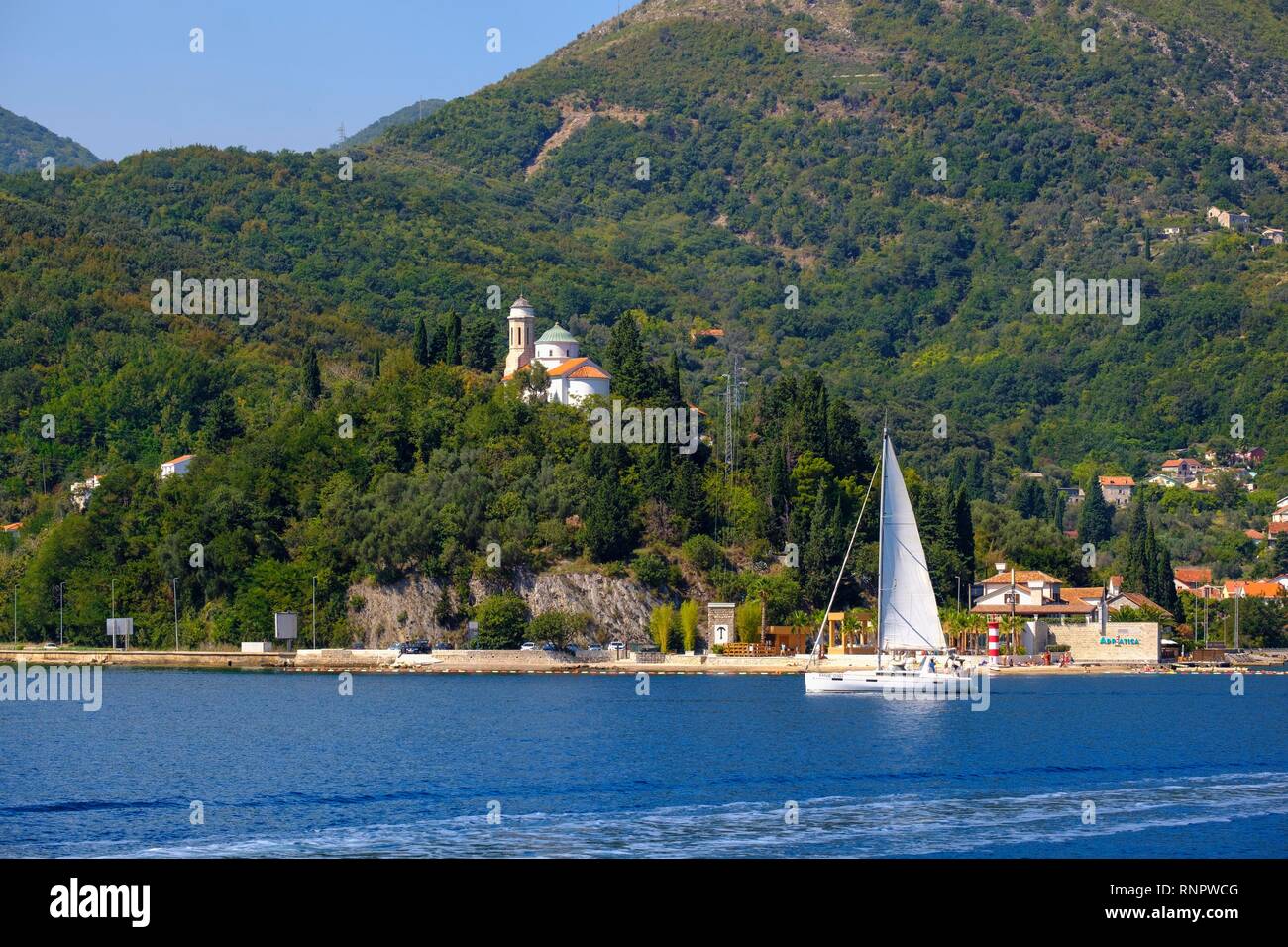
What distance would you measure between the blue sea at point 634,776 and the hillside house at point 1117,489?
278 ft

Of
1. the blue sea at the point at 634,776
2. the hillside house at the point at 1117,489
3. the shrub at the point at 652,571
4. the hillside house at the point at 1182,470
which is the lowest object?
the blue sea at the point at 634,776

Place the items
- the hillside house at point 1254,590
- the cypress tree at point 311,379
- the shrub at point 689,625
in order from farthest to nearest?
the hillside house at point 1254,590 < the cypress tree at point 311,379 < the shrub at point 689,625

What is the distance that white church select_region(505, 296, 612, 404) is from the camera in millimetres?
95438

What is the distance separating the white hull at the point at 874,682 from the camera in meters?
64.0

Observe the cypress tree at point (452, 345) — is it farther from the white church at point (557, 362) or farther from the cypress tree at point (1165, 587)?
the cypress tree at point (1165, 587)

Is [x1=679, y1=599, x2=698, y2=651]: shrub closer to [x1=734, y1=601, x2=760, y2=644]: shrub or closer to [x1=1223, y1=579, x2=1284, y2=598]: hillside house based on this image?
[x1=734, y1=601, x2=760, y2=644]: shrub

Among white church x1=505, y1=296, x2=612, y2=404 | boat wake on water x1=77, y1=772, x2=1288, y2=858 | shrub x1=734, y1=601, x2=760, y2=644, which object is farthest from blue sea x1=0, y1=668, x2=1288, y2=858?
white church x1=505, y1=296, x2=612, y2=404

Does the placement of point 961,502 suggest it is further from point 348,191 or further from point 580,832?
point 348,191

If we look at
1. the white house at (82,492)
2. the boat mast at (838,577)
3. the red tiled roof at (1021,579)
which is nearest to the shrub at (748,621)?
the boat mast at (838,577)

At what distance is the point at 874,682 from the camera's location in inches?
2527

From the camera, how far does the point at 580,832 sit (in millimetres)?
29828

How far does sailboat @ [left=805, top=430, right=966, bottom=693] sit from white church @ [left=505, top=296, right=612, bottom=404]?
33.7 metres
